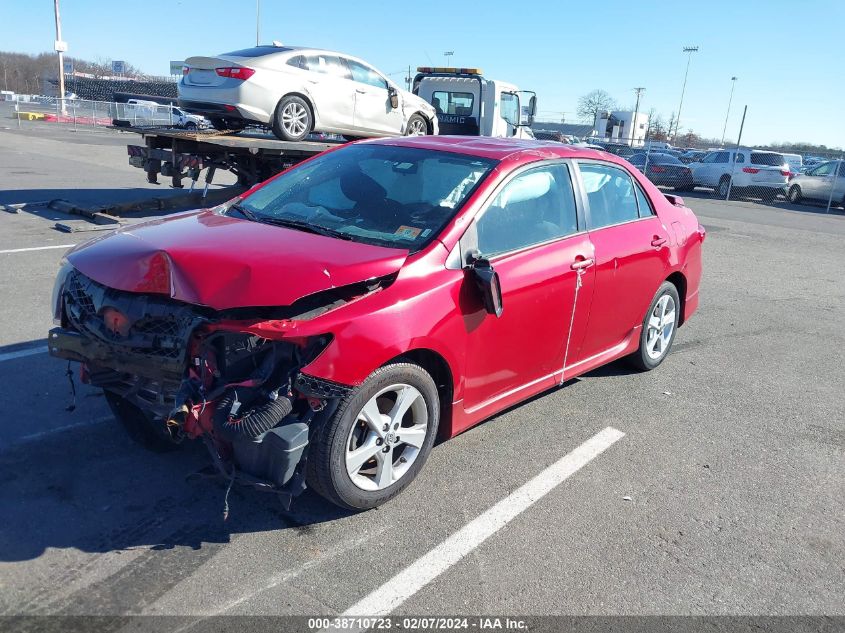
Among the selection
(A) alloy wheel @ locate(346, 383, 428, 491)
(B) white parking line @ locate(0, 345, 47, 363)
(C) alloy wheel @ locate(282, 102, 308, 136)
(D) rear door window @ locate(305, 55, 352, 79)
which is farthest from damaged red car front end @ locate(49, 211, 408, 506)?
(D) rear door window @ locate(305, 55, 352, 79)

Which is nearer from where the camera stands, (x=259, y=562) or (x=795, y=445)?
(x=259, y=562)

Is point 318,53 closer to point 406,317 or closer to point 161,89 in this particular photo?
point 406,317

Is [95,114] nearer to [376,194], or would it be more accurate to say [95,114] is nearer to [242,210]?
[242,210]

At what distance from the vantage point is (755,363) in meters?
6.28

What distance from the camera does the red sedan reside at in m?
3.09

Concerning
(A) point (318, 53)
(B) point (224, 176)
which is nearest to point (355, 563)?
(A) point (318, 53)

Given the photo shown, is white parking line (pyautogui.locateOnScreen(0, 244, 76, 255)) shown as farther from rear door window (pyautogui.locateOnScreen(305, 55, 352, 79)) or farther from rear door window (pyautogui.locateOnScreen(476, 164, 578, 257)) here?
rear door window (pyautogui.locateOnScreen(476, 164, 578, 257))

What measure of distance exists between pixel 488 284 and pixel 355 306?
77cm

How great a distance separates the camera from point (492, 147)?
453cm

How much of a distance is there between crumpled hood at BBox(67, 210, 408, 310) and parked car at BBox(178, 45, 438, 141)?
7.47 meters

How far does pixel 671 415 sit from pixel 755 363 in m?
1.78

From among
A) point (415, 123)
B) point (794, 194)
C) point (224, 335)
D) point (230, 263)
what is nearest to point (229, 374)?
→ point (224, 335)

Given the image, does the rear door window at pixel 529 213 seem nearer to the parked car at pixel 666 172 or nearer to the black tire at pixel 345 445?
the black tire at pixel 345 445

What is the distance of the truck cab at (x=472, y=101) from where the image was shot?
55.3 feet
